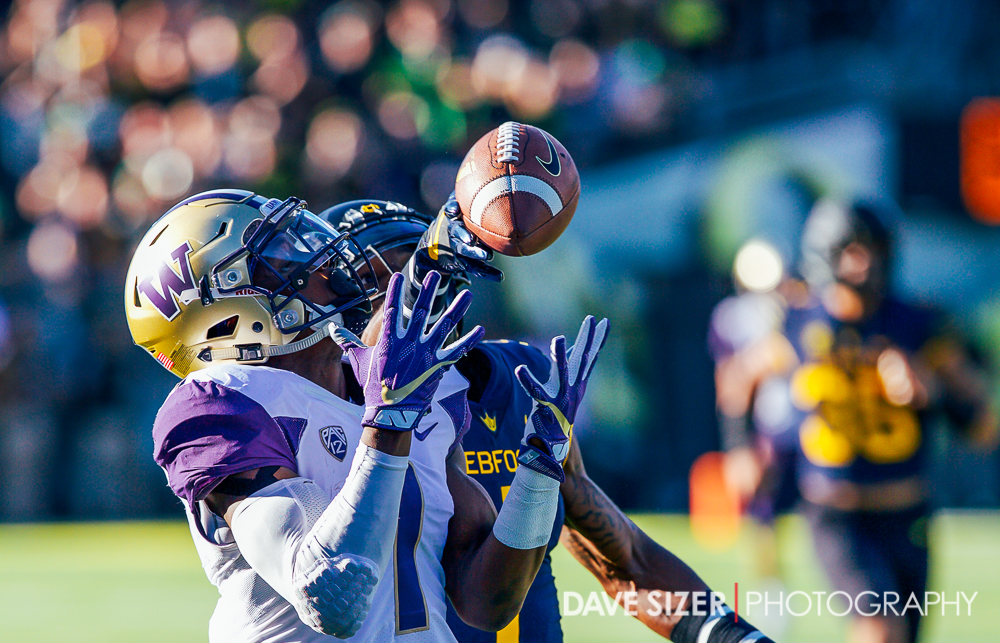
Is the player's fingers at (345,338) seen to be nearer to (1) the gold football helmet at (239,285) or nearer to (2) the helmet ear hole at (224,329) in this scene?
(1) the gold football helmet at (239,285)

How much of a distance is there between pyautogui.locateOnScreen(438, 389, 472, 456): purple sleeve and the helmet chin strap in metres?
0.29

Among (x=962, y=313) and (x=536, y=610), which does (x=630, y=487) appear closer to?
(x=962, y=313)

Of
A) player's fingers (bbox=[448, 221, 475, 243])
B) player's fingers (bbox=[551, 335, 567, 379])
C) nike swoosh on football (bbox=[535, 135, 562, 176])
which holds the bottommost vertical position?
player's fingers (bbox=[551, 335, 567, 379])

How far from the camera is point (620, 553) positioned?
9.55ft

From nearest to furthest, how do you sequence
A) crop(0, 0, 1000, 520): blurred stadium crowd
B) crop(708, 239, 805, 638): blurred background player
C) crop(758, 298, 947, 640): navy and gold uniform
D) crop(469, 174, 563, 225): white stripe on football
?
crop(469, 174, 563, 225): white stripe on football → crop(758, 298, 947, 640): navy and gold uniform → crop(708, 239, 805, 638): blurred background player → crop(0, 0, 1000, 520): blurred stadium crowd

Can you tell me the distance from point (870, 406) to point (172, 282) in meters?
3.72

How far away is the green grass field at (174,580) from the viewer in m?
6.64

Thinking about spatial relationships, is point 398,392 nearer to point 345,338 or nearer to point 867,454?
point 345,338

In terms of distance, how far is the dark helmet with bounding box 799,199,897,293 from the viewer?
521cm

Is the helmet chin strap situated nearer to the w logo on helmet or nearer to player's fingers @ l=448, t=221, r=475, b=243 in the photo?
the w logo on helmet

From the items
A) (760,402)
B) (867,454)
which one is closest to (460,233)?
(867,454)

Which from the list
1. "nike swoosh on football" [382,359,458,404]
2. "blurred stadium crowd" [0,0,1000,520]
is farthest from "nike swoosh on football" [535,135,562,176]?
"blurred stadium crowd" [0,0,1000,520]

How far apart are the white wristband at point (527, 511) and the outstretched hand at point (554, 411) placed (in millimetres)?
22

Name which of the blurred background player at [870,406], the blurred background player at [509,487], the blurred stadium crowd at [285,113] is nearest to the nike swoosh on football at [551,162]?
the blurred background player at [509,487]
